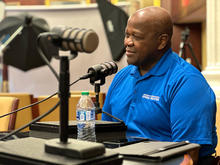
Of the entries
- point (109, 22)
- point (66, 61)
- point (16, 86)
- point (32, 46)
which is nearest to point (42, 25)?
point (32, 46)

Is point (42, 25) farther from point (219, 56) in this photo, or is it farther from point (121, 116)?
point (121, 116)

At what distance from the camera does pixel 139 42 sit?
5.51 ft

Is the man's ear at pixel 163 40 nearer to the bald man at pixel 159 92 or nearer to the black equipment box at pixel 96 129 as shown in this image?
the bald man at pixel 159 92

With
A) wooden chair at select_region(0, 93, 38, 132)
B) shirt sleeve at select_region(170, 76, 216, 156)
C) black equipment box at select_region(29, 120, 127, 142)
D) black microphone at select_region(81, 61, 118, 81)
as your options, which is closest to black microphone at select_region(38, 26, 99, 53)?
black microphone at select_region(81, 61, 118, 81)

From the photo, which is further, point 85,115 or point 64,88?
point 85,115

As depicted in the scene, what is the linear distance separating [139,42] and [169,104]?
0.33 meters

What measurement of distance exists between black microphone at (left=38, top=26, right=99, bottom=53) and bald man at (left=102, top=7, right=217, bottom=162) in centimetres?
74

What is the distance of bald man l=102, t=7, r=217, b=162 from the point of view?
56.6 inches

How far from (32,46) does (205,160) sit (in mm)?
4417

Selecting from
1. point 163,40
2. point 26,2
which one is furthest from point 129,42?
point 26,2

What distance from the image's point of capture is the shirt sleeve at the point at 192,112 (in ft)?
4.66

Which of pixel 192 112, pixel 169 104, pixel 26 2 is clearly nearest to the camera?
pixel 192 112

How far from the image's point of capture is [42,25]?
5453 mm

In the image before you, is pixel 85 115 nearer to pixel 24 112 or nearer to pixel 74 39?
pixel 74 39
